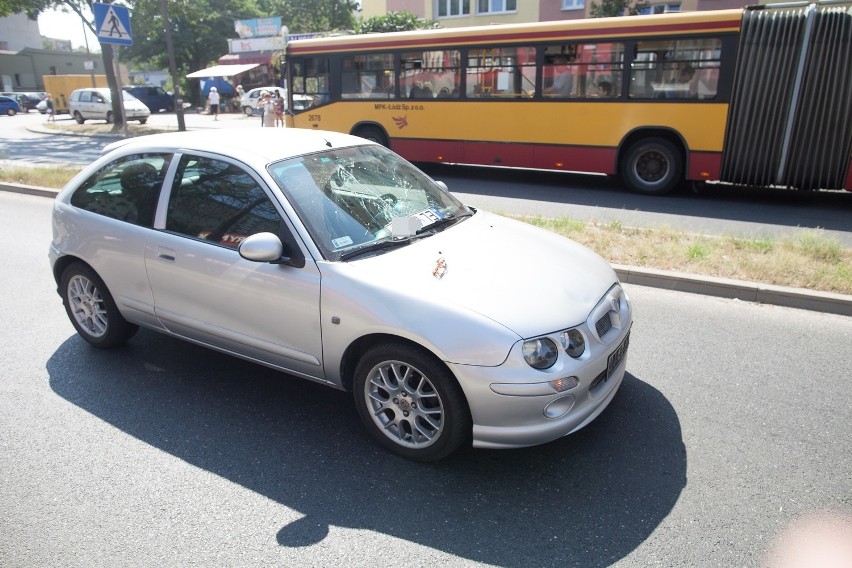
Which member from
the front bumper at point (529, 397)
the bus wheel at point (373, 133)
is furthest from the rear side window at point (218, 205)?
the bus wheel at point (373, 133)

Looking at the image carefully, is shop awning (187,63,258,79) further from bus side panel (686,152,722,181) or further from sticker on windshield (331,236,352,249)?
sticker on windshield (331,236,352,249)

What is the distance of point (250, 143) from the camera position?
411cm

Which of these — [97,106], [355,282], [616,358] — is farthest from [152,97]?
[616,358]

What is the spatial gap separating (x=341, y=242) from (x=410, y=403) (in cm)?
99

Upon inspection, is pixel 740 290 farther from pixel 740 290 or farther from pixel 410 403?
pixel 410 403

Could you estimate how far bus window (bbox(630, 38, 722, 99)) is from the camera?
10.2 meters

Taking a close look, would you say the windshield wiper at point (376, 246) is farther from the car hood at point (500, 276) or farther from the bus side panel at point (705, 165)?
the bus side panel at point (705, 165)

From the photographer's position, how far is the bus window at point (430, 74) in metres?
12.5

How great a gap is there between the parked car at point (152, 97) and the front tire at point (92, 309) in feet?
129

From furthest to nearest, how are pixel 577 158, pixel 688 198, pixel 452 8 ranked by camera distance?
pixel 452 8 → pixel 577 158 → pixel 688 198

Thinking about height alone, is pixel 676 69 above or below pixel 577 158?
above

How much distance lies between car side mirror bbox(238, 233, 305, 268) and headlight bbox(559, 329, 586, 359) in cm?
147

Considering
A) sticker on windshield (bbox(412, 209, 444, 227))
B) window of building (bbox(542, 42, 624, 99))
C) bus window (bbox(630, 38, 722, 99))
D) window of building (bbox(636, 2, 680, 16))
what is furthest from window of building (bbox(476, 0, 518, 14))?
sticker on windshield (bbox(412, 209, 444, 227))

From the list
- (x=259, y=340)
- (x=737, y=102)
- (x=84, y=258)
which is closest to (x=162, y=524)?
(x=259, y=340)
